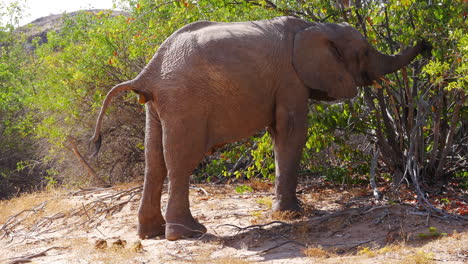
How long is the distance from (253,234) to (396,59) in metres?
3.14

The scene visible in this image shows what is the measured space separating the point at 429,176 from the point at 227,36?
13.2 ft

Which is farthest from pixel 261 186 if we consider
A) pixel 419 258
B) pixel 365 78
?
pixel 419 258

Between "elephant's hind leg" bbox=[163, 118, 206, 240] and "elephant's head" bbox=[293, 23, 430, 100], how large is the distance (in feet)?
5.38

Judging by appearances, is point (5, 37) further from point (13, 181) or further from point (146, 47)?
point (146, 47)

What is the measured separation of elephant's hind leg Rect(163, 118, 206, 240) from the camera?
688cm

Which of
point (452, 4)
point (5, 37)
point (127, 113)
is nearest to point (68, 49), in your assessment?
point (127, 113)

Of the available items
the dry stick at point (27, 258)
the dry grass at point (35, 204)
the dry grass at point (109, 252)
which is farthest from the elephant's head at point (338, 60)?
the dry grass at point (35, 204)

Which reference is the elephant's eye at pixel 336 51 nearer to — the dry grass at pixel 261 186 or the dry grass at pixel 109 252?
the dry grass at pixel 261 186

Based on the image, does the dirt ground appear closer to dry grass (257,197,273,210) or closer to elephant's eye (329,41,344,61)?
dry grass (257,197,273,210)

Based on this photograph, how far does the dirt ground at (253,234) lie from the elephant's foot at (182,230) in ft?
0.33

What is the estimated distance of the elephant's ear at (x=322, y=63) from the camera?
24.4 ft

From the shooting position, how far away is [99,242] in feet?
22.4

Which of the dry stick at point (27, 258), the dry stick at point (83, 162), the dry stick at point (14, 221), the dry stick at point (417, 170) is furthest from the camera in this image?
the dry stick at point (83, 162)

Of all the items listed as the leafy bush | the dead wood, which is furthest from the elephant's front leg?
the dead wood
